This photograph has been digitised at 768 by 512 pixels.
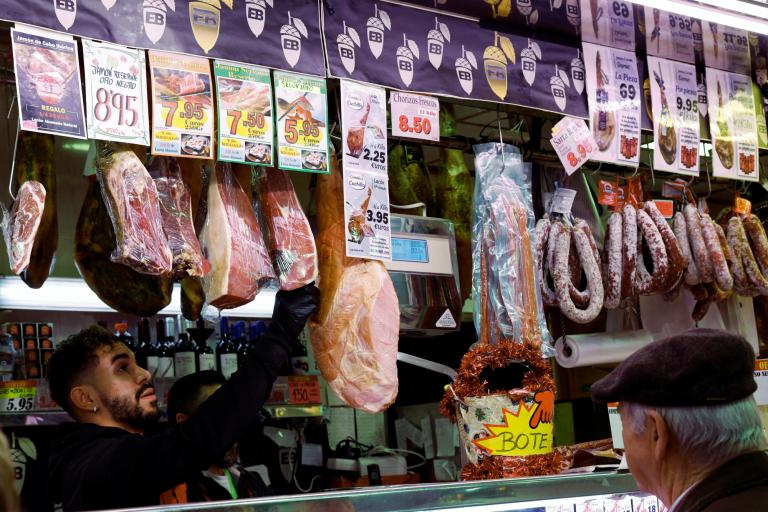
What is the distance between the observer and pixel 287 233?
3445 mm

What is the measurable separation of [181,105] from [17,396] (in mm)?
2312

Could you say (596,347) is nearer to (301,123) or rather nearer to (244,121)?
(301,123)

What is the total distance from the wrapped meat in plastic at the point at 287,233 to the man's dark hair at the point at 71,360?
0.71 meters

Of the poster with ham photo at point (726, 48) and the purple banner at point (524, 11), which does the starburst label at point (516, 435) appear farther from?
the poster with ham photo at point (726, 48)

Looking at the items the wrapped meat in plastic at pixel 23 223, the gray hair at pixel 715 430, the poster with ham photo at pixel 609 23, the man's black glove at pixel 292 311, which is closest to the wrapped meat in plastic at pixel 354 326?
the man's black glove at pixel 292 311

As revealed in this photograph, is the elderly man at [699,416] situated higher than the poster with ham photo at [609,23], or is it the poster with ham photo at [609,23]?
the poster with ham photo at [609,23]

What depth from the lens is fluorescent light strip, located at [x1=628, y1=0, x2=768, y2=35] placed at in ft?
11.4

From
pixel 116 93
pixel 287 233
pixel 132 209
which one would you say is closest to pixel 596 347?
pixel 287 233

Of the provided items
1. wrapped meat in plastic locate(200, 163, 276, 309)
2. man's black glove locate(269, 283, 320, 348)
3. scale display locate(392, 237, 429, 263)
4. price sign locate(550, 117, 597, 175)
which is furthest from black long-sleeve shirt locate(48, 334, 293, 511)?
price sign locate(550, 117, 597, 175)

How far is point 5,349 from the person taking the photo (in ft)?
16.3

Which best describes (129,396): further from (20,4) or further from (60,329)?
(60,329)

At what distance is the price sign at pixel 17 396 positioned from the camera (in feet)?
15.7

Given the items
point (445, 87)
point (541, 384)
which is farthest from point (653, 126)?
point (541, 384)

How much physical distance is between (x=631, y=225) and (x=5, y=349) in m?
3.13
